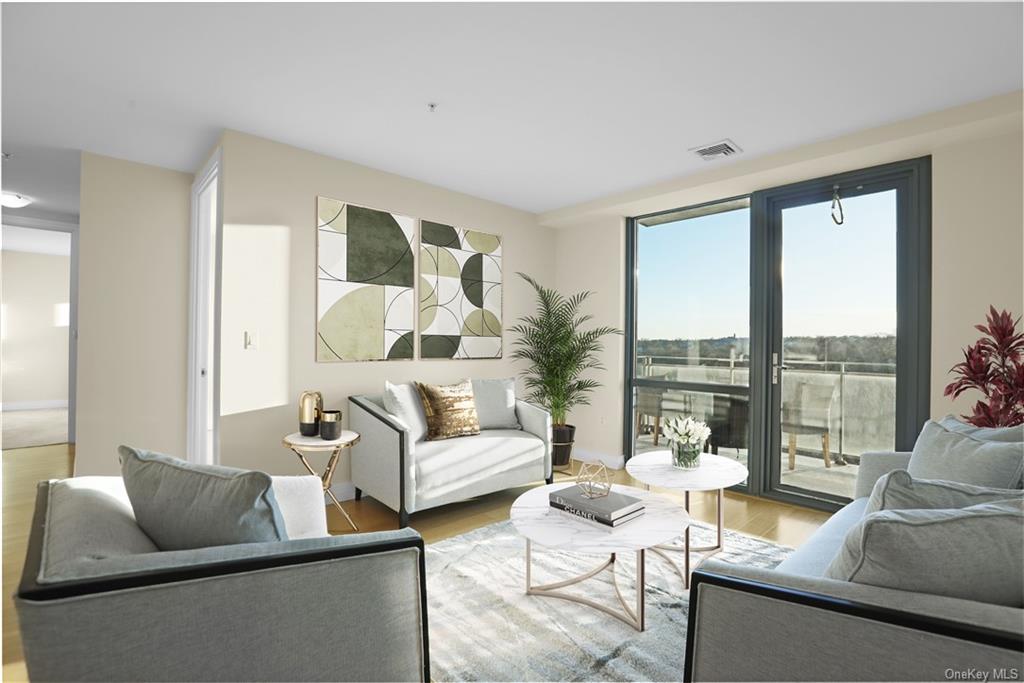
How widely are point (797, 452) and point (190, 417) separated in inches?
191

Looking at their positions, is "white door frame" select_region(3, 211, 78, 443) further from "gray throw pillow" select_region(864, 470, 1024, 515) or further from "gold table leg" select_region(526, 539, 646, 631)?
"gray throw pillow" select_region(864, 470, 1024, 515)

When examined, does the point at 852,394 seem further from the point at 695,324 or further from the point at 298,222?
the point at 298,222

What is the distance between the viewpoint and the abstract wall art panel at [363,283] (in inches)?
143

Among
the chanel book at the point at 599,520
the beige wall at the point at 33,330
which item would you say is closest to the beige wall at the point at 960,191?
the chanel book at the point at 599,520

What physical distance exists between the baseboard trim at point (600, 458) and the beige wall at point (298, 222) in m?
1.70

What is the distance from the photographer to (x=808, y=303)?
3771mm

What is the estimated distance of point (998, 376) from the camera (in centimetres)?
253

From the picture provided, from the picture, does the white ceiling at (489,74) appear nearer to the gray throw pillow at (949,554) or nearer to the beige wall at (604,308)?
the beige wall at (604,308)

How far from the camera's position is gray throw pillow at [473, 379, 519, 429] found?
4.04 metres

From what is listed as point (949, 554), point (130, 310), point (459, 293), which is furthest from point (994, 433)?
point (130, 310)

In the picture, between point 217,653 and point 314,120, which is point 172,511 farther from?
point 314,120

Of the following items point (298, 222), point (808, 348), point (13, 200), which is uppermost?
point (13, 200)

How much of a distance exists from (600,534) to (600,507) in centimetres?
13

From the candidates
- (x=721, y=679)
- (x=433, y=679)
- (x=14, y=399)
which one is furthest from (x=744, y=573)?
(x=14, y=399)
